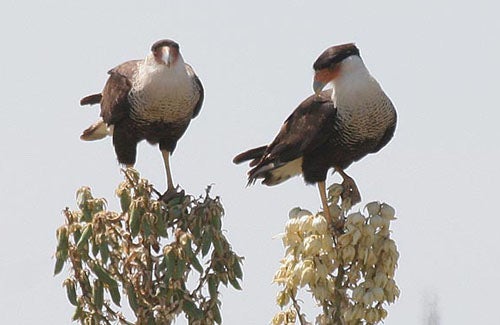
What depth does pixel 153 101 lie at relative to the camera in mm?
8266

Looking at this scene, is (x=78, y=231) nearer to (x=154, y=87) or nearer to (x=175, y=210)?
(x=175, y=210)

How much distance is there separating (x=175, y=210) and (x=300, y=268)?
0.76 m

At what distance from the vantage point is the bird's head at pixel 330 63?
25.6 feet

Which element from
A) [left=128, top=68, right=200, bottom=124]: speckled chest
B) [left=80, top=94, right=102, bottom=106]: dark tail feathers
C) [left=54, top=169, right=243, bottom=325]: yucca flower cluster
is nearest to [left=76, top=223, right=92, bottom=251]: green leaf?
[left=54, top=169, right=243, bottom=325]: yucca flower cluster

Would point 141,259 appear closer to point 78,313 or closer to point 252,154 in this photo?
point 78,313

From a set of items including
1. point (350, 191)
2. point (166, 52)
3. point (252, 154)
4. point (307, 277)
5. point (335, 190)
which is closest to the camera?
point (307, 277)

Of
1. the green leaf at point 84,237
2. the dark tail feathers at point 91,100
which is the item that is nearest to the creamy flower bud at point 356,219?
the green leaf at point 84,237

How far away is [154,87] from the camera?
8234 mm

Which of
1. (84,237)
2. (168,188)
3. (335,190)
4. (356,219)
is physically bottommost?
(356,219)

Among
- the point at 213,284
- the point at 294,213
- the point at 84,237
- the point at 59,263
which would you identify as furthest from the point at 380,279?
the point at 59,263

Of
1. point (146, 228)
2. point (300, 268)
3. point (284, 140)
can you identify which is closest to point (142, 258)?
point (146, 228)

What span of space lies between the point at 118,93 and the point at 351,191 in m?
1.93

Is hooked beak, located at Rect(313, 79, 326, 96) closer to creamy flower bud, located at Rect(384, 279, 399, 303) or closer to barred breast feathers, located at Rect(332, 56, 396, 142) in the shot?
barred breast feathers, located at Rect(332, 56, 396, 142)

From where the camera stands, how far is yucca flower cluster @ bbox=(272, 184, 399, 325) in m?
6.39
